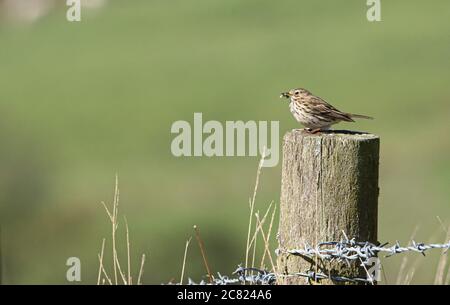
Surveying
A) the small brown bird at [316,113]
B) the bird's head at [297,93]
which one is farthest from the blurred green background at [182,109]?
the small brown bird at [316,113]

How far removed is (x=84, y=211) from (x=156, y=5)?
79.1ft

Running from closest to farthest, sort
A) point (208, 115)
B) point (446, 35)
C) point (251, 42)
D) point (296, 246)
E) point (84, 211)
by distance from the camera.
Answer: point (296, 246), point (84, 211), point (208, 115), point (446, 35), point (251, 42)

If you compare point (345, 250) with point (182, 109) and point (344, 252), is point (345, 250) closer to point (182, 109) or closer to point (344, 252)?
point (344, 252)

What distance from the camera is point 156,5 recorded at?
188ft

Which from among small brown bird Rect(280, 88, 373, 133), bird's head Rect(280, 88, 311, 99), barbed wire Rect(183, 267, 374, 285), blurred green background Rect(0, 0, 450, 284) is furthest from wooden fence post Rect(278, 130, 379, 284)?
blurred green background Rect(0, 0, 450, 284)

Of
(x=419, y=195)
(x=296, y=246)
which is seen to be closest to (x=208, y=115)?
(x=419, y=195)

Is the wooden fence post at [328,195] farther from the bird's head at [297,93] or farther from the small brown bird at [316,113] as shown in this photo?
the bird's head at [297,93]

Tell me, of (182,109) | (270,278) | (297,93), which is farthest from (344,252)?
(182,109)

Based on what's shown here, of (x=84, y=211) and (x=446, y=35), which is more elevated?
(x=446, y=35)

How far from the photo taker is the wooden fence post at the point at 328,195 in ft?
21.9

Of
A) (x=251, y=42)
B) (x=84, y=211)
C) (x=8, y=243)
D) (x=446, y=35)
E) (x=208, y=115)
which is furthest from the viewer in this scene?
(x=251, y=42)

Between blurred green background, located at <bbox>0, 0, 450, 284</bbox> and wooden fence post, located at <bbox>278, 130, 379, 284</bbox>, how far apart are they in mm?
14343

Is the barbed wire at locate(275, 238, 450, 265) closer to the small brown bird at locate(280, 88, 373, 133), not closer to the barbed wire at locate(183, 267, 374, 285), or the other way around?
the barbed wire at locate(183, 267, 374, 285)

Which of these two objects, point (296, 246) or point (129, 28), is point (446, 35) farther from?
point (296, 246)
